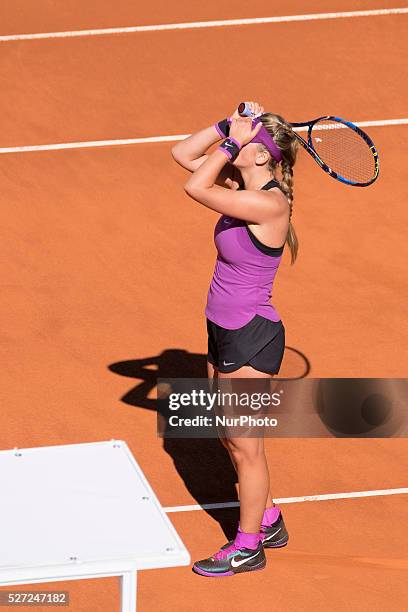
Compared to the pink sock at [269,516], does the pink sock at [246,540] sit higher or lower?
lower

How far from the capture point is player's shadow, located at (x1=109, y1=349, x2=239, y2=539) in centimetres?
893

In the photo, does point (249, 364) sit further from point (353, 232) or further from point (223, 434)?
point (353, 232)

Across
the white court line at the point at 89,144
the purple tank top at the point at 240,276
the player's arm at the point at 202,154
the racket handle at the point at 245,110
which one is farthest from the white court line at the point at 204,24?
the purple tank top at the point at 240,276

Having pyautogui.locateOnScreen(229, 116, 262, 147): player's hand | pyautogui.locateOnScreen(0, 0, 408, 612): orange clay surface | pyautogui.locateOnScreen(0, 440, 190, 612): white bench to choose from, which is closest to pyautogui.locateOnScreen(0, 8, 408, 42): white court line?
pyautogui.locateOnScreen(0, 0, 408, 612): orange clay surface

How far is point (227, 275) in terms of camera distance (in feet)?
25.2

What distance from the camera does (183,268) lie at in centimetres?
1199

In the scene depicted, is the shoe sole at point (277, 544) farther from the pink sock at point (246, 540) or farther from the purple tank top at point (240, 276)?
the purple tank top at point (240, 276)

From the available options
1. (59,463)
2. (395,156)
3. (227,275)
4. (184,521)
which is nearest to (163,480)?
(184,521)

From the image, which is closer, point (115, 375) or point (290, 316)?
point (115, 375)

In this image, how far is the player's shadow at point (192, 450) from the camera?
29.3 ft

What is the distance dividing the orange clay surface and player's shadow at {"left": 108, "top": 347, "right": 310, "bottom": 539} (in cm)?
2

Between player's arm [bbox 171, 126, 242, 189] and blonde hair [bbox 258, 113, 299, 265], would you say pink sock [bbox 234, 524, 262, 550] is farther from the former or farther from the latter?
player's arm [bbox 171, 126, 242, 189]

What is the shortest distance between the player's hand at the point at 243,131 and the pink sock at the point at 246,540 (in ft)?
7.48

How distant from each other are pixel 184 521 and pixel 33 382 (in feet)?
6.97
